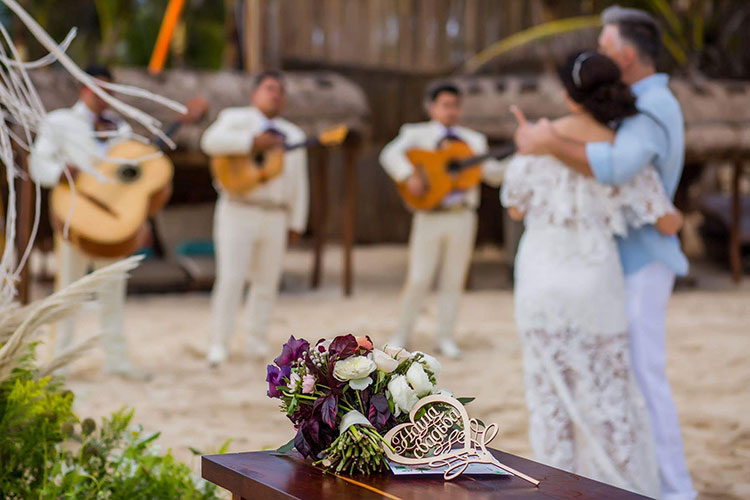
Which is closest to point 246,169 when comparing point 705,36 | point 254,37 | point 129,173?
point 129,173

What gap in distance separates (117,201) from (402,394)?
384 centimetres

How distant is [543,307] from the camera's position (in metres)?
3.33

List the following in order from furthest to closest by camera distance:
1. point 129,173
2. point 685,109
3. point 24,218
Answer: point 685,109, point 24,218, point 129,173

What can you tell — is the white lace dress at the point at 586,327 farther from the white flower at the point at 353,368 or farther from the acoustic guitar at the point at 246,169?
the acoustic guitar at the point at 246,169

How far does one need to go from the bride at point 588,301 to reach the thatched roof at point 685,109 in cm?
581

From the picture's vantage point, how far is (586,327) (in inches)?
130

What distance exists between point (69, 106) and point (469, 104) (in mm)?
3537

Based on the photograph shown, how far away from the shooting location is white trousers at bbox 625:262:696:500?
337cm

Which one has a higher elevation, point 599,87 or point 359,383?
point 599,87

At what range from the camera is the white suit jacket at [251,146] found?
5.96 meters

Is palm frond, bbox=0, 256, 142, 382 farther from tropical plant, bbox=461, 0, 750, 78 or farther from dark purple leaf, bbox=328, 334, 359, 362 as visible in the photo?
tropical plant, bbox=461, 0, 750, 78

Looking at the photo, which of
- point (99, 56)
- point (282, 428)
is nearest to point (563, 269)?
point (282, 428)

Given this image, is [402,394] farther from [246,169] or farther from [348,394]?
[246,169]

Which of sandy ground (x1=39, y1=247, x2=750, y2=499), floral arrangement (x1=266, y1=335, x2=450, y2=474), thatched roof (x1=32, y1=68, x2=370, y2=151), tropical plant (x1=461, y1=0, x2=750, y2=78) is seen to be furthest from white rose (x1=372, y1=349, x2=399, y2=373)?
tropical plant (x1=461, y1=0, x2=750, y2=78)
